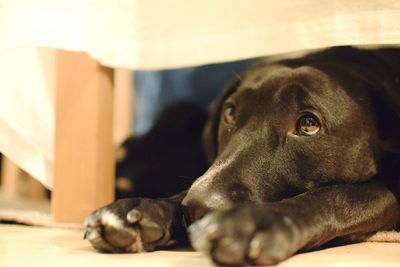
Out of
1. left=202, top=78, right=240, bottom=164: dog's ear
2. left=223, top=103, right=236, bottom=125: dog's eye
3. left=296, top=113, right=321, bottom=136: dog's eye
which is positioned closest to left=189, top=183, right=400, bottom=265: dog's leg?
left=296, top=113, right=321, bottom=136: dog's eye

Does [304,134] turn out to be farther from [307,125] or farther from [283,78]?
[283,78]

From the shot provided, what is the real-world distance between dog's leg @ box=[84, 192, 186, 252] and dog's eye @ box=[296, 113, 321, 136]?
354mm

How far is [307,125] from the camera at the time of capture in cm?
124

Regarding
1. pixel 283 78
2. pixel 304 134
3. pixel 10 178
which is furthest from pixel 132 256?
pixel 10 178

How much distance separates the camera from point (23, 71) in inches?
56.9

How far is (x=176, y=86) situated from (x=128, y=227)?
178cm

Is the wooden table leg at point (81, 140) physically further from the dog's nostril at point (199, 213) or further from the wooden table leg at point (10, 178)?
the wooden table leg at point (10, 178)

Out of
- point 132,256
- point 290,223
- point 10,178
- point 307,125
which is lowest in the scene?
point 10,178

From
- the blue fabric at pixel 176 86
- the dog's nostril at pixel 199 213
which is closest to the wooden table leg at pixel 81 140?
the dog's nostril at pixel 199 213

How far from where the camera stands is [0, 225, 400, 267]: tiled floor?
0.98 m

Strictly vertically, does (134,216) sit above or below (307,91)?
below

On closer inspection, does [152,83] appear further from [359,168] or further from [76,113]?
[359,168]

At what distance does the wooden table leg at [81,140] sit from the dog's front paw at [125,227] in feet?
1.15

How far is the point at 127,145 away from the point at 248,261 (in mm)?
1495
